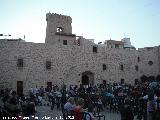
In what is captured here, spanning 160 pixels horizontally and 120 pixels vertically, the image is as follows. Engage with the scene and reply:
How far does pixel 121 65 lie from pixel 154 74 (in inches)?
276

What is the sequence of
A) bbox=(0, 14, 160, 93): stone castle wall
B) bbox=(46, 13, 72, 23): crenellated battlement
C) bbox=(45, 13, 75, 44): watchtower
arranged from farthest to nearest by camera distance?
bbox=(46, 13, 72, 23): crenellated battlement
bbox=(45, 13, 75, 44): watchtower
bbox=(0, 14, 160, 93): stone castle wall

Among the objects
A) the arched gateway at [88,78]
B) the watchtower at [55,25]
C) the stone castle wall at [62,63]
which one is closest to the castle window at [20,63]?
the stone castle wall at [62,63]

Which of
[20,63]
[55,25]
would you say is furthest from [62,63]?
[55,25]

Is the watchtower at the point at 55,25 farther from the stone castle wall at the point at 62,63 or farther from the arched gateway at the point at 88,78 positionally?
the arched gateway at the point at 88,78

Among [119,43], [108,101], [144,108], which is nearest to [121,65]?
[119,43]

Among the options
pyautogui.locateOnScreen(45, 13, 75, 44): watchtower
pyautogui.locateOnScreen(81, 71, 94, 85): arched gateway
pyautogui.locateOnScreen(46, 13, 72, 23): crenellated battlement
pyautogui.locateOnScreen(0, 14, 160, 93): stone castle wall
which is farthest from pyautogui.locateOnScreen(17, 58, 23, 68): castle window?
pyautogui.locateOnScreen(46, 13, 72, 23): crenellated battlement

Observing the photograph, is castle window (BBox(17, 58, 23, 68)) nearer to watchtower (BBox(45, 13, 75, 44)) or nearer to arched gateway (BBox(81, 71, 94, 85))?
arched gateway (BBox(81, 71, 94, 85))

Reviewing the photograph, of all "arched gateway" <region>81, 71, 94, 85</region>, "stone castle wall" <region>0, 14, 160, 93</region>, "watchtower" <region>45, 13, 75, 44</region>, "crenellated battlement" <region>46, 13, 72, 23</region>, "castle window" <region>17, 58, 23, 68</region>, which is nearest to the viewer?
"stone castle wall" <region>0, 14, 160, 93</region>

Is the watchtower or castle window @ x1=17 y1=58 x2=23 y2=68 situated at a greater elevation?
the watchtower

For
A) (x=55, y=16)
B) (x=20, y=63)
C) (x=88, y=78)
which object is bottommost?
(x=88, y=78)

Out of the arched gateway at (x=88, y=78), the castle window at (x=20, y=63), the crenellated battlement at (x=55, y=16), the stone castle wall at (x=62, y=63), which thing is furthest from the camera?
the crenellated battlement at (x=55, y=16)

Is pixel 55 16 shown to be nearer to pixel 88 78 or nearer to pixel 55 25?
pixel 55 25

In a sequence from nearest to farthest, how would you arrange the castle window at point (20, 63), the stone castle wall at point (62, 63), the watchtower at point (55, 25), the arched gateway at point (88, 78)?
1. the stone castle wall at point (62, 63)
2. the castle window at point (20, 63)
3. the arched gateway at point (88, 78)
4. the watchtower at point (55, 25)

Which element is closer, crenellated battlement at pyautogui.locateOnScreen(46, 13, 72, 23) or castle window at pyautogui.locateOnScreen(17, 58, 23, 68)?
castle window at pyautogui.locateOnScreen(17, 58, 23, 68)
